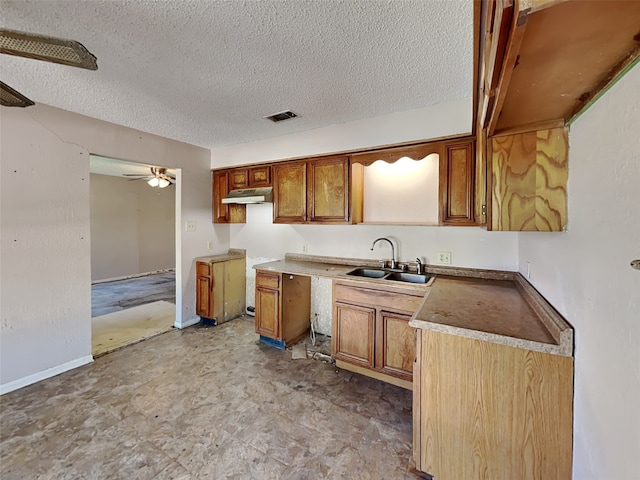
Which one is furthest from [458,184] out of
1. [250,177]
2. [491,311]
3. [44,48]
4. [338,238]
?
[44,48]

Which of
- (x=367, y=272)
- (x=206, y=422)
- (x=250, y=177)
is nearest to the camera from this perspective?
(x=206, y=422)

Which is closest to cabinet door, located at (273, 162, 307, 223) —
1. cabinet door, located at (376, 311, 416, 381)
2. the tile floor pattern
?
cabinet door, located at (376, 311, 416, 381)

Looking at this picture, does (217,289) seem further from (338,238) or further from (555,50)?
(555,50)

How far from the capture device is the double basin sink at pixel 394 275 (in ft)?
8.28

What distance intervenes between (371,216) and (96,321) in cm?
396

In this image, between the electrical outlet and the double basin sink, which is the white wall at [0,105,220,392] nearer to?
the double basin sink

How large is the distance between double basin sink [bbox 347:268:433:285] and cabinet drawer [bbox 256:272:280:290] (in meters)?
0.78

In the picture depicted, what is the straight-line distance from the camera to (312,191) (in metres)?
3.04

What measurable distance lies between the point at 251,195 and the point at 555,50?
304 cm

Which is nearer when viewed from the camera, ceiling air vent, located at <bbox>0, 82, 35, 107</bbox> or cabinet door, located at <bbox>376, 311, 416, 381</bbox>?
ceiling air vent, located at <bbox>0, 82, 35, 107</bbox>

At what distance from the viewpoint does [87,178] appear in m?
2.67

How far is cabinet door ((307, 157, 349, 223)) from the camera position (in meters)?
2.82

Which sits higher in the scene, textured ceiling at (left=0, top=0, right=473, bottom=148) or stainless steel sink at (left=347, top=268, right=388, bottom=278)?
textured ceiling at (left=0, top=0, right=473, bottom=148)

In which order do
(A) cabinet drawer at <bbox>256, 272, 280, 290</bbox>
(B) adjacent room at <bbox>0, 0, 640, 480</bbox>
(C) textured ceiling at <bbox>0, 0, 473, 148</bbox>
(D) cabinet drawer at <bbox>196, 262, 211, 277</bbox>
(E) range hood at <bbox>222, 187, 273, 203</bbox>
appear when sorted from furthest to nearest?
(D) cabinet drawer at <bbox>196, 262, 211, 277</bbox> < (E) range hood at <bbox>222, 187, 273, 203</bbox> < (A) cabinet drawer at <bbox>256, 272, 280, 290</bbox> < (C) textured ceiling at <bbox>0, 0, 473, 148</bbox> < (B) adjacent room at <bbox>0, 0, 640, 480</bbox>
